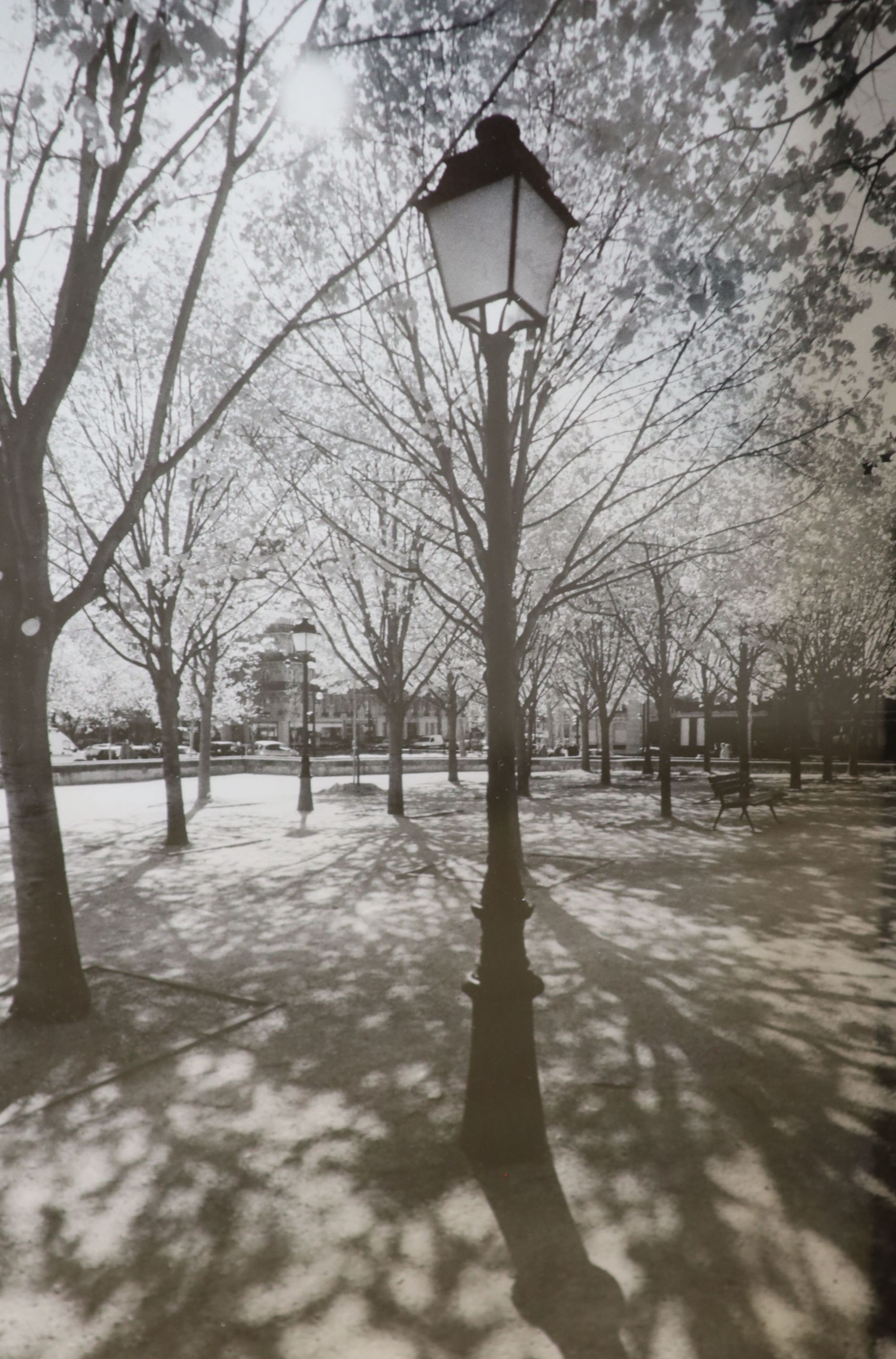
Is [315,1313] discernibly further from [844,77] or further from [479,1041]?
[844,77]

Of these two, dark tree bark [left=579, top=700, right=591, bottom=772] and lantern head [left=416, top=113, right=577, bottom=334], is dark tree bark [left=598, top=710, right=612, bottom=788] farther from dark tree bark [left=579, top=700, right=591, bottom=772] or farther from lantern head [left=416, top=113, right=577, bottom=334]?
lantern head [left=416, top=113, right=577, bottom=334]

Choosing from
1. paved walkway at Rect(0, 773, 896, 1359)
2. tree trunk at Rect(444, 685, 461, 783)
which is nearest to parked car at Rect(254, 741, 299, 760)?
tree trunk at Rect(444, 685, 461, 783)

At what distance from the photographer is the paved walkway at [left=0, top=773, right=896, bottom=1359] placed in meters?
2.77

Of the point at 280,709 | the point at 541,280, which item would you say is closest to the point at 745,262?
the point at 541,280

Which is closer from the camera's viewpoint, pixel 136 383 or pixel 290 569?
pixel 136 383

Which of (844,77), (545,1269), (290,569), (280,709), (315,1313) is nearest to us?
(315,1313)

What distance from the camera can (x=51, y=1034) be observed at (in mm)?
5422

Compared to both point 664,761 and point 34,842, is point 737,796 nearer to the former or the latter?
point 664,761

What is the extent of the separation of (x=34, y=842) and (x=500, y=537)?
13.3ft

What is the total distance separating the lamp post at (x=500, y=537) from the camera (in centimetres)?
347

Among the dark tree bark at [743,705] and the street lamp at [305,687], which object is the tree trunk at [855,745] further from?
the street lamp at [305,687]

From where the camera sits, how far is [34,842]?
18.1 ft

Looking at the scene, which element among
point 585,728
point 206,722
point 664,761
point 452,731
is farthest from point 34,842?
point 585,728

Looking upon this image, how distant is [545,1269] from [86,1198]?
6.89 ft
